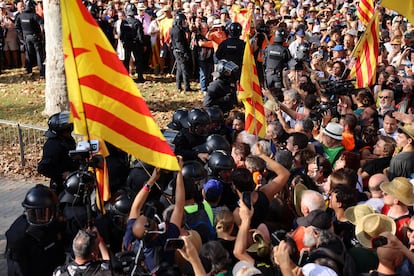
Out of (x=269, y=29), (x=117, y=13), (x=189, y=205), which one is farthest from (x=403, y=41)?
(x=189, y=205)

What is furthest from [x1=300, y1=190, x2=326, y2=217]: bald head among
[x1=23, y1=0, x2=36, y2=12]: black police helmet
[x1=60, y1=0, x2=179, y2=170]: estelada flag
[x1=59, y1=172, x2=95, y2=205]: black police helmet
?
[x1=23, y1=0, x2=36, y2=12]: black police helmet

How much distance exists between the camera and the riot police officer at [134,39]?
55.6ft

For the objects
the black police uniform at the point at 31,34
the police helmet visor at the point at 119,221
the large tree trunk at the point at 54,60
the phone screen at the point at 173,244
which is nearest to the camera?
the phone screen at the point at 173,244

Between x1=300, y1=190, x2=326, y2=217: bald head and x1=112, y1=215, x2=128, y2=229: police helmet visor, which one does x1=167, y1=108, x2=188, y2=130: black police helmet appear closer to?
x1=112, y1=215, x2=128, y2=229: police helmet visor

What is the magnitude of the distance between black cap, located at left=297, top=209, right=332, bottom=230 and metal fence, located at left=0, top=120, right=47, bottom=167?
699 centimetres

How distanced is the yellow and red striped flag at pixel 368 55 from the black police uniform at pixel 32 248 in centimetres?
659

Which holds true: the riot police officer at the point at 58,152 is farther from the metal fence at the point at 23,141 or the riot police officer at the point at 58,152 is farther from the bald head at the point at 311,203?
the bald head at the point at 311,203

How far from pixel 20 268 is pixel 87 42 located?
2.21 m

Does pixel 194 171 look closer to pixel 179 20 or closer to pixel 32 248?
pixel 32 248

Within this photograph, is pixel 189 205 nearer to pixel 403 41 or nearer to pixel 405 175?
pixel 405 175

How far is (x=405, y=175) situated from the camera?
735cm

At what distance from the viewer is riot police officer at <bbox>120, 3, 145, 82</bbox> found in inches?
667

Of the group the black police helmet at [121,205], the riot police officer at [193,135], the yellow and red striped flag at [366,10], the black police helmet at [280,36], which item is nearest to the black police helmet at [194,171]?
the black police helmet at [121,205]

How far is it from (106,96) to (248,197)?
162 cm
